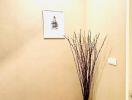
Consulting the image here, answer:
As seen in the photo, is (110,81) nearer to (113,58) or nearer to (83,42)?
(113,58)

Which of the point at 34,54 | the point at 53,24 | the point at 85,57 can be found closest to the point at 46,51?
the point at 34,54

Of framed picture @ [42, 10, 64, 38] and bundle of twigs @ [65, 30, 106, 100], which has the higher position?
framed picture @ [42, 10, 64, 38]

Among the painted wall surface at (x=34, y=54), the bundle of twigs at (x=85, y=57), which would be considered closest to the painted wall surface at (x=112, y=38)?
the bundle of twigs at (x=85, y=57)

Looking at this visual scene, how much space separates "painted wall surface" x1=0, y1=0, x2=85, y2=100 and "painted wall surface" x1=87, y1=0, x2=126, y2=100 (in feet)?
1.46

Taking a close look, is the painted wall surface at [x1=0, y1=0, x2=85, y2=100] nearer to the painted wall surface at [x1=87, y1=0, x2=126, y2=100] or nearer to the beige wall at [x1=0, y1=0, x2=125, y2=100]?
the beige wall at [x1=0, y1=0, x2=125, y2=100]

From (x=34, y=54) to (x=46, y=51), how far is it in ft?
0.65

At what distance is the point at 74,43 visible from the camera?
3453 mm

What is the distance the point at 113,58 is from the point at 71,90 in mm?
1070

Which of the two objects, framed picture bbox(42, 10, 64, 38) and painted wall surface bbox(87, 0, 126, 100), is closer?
painted wall surface bbox(87, 0, 126, 100)

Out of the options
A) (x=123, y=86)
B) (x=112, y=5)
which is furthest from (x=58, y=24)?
(x=123, y=86)

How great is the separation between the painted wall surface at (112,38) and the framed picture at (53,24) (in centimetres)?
53

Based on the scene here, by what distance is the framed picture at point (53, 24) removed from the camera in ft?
10.6

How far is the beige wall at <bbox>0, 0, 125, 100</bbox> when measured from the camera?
9.27ft

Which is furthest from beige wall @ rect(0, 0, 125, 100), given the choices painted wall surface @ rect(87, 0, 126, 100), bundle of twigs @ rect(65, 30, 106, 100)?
bundle of twigs @ rect(65, 30, 106, 100)
